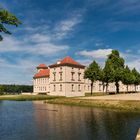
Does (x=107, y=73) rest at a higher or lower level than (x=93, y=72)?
lower

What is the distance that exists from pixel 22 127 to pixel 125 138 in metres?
11.8

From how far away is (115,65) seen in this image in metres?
94.2

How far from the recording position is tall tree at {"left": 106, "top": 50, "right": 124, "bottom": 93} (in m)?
92.2

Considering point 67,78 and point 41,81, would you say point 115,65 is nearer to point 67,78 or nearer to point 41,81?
point 67,78

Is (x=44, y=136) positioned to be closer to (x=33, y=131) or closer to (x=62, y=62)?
(x=33, y=131)

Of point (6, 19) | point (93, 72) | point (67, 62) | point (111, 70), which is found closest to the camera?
point (6, 19)

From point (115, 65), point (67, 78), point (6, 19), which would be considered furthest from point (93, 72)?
point (6, 19)

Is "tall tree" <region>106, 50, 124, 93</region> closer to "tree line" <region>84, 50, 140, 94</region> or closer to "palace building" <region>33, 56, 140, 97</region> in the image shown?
"tree line" <region>84, 50, 140, 94</region>

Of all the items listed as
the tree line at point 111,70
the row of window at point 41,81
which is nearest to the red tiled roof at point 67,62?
the tree line at point 111,70

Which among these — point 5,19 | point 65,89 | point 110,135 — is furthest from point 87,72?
point 5,19

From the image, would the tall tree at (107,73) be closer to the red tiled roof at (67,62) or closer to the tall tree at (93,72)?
the tall tree at (93,72)

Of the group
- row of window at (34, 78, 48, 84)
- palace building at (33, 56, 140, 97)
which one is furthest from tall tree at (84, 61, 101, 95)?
row of window at (34, 78, 48, 84)

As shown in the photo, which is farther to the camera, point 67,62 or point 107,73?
point 67,62

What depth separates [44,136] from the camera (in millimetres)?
24609
